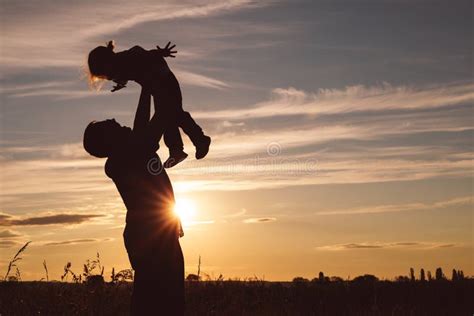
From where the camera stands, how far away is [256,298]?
14.7 metres

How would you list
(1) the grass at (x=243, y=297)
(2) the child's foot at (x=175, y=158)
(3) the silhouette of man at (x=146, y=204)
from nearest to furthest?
(3) the silhouette of man at (x=146, y=204) → (2) the child's foot at (x=175, y=158) → (1) the grass at (x=243, y=297)

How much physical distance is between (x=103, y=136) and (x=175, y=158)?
802mm

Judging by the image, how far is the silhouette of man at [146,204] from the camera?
6.72m

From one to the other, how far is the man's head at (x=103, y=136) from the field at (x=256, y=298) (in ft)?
10.9

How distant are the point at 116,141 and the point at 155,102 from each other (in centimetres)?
56

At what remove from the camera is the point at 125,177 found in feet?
22.2

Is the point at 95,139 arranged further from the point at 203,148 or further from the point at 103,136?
the point at 203,148

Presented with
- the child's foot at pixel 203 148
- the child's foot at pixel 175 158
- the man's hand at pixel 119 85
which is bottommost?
the child's foot at pixel 175 158

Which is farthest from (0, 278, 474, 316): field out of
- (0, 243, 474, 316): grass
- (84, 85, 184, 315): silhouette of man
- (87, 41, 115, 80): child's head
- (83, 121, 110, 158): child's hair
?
(87, 41, 115, 80): child's head

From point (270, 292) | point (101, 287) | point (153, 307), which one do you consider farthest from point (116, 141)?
point (270, 292)

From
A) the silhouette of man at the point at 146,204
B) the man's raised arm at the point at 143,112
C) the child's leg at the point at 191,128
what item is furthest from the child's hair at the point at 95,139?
the child's leg at the point at 191,128

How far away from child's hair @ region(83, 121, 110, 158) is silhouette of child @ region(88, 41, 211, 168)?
Result: 0.57 metres

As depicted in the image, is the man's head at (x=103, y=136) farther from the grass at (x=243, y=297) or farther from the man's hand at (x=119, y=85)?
the grass at (x=243, y=297)

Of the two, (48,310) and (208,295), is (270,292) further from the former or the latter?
(48,310)
